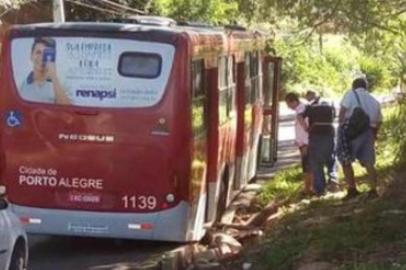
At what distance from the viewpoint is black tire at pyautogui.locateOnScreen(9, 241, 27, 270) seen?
966 centimetres

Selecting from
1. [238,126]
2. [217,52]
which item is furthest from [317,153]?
[217,52]

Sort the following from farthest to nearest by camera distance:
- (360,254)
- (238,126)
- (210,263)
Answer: (238,126), (210,263), (360,254)

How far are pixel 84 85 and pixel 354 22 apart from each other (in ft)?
16.0

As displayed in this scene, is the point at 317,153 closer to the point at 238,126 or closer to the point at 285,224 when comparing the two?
the point at 238,126

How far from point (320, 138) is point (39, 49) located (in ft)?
16.7

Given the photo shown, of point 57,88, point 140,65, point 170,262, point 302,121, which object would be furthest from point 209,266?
point 302,121

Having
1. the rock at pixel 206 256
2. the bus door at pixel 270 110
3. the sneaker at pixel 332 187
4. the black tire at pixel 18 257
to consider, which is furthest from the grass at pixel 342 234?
the bus door at pixel 270 110

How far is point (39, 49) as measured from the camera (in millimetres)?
12086

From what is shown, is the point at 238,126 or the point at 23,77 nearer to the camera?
the point at 23,77

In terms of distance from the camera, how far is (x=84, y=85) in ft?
39.7

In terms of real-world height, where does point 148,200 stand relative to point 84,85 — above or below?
below

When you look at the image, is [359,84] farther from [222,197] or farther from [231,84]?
[222,197]

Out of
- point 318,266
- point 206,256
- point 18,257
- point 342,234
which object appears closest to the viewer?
point 318,266

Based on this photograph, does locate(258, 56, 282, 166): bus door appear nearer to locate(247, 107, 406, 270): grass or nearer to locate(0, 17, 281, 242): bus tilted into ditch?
locate(247, 107, 406, 270): grass
